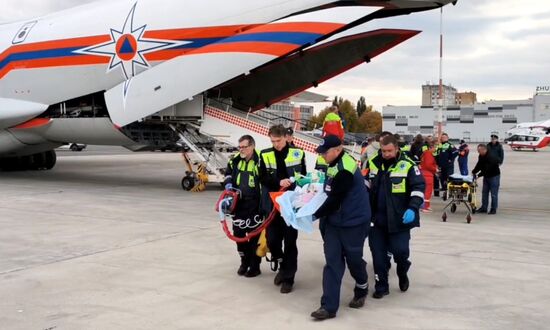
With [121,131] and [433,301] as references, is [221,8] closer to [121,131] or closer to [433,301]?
[121,131]

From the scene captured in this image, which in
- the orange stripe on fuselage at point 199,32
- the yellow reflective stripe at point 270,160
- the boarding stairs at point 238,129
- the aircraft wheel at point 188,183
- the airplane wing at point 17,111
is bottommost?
the aircraft wheel at point 188,183

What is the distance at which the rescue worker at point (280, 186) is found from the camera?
19.1 ft

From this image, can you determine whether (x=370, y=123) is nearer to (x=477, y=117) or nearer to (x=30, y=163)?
(x=477, y=117)

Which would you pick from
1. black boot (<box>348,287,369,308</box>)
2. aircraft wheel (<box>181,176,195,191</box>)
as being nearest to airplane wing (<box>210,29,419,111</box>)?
aircraft wheel (<box>181,176,195,191</box>)

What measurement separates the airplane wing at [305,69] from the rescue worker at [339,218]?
1004cm

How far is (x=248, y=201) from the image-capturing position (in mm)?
6203

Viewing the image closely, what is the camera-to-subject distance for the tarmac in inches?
191

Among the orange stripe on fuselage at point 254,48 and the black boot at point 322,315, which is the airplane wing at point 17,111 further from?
the black boot at point 322,315

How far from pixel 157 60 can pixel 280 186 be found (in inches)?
363

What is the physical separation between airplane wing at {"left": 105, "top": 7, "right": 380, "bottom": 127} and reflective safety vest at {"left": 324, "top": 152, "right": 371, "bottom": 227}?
7614 mm

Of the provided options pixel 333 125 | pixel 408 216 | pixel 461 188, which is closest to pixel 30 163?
pixel 333 125

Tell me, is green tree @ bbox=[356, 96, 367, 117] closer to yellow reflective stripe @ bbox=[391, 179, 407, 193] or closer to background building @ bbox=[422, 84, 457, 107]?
background building @ bbox=[422, 84, 457, 107]

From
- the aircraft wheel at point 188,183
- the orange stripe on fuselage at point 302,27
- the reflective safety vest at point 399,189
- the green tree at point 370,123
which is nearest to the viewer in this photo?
the reflective safety vest at point 399,189

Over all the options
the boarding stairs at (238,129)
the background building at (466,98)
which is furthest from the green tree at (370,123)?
the boarding stairs at (238,129)
